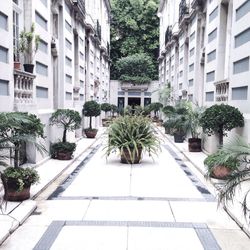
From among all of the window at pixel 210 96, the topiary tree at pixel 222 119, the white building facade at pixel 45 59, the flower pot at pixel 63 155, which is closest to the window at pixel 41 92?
the white building facade at pixel 45 59

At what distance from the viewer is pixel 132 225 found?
592 cm

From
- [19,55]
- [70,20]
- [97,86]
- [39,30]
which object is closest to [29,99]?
[19,55]

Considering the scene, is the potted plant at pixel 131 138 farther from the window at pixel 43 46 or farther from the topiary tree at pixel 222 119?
the window at pixel 43 46

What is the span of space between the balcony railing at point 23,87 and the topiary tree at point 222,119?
4.99 metres

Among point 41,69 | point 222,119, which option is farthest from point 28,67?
point 222,119

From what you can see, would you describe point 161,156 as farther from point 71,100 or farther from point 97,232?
point 97,232

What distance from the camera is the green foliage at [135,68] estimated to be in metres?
40.7

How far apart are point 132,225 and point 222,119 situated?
4958 mm

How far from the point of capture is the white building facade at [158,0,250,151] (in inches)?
398

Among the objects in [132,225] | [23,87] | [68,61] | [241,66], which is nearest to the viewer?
[132,225]

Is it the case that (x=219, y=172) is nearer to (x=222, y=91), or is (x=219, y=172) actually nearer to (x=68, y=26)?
(x=222, y=91)

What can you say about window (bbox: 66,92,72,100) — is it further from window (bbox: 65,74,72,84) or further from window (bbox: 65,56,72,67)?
window (bbox: 65,56,72,67)

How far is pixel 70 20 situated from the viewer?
17344mm

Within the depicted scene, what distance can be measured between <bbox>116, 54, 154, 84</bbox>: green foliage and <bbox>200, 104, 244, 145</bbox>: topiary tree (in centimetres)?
3098
